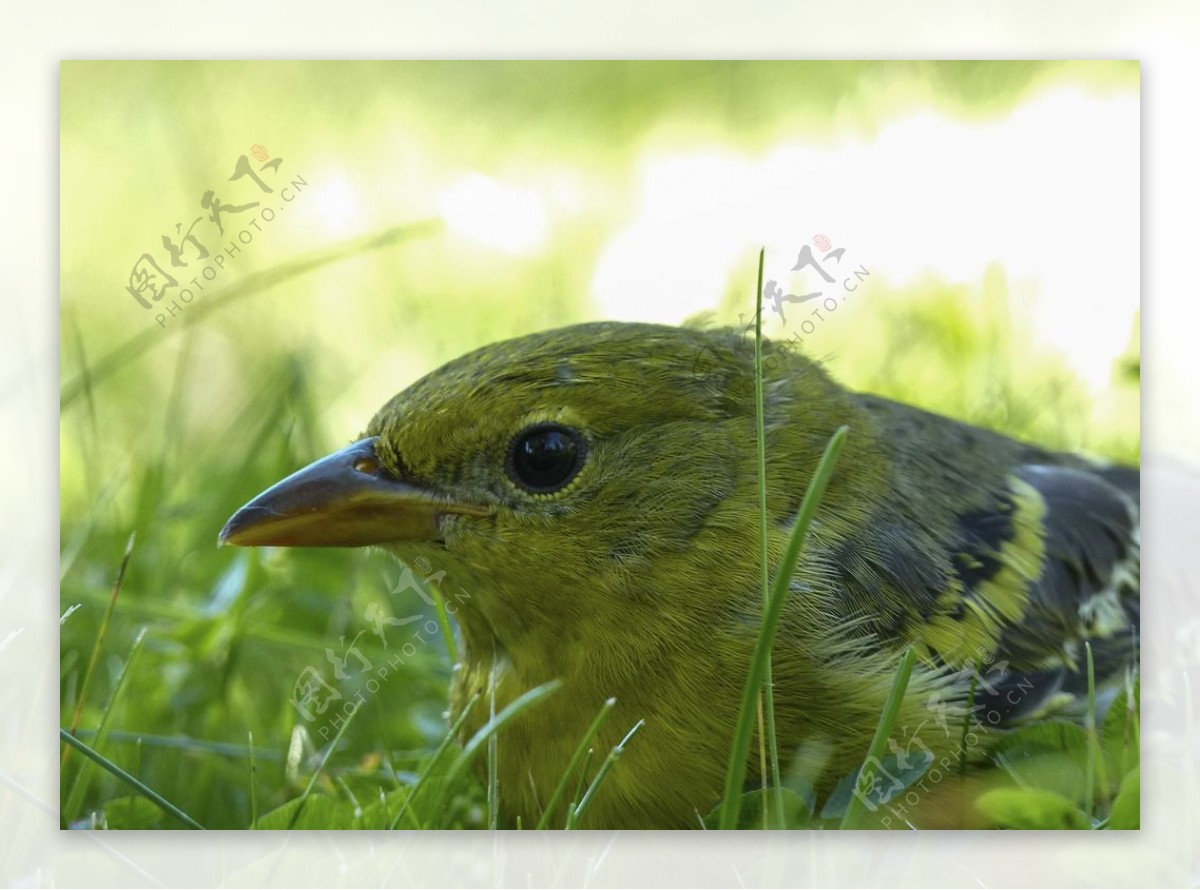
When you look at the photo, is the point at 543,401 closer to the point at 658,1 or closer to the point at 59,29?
the point at 658,1

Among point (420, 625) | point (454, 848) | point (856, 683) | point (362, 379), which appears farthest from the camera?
point (420, 625)

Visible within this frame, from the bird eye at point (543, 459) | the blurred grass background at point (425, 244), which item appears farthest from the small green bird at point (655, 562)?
the blurred grass background at point (425, 244)

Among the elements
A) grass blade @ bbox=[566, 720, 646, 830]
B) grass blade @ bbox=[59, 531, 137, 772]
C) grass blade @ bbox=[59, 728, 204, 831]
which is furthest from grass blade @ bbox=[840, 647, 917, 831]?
grass blade @ bbox=[59, 531, 137, 772]

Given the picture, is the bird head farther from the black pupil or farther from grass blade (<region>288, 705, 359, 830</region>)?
grass blade (<region>288, 705, 359, 830</region>)

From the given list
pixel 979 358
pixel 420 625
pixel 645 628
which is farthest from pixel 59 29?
pixel 979 358

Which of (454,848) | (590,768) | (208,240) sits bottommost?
(454,848)

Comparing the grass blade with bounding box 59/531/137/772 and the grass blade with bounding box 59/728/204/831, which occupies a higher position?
the grass blade with bounding box 59/531/137/772

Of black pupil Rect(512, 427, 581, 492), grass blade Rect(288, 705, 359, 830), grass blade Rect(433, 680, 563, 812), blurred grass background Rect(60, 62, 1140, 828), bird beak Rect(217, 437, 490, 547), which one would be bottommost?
grass blade Rect(288, 705, 359, 830)
